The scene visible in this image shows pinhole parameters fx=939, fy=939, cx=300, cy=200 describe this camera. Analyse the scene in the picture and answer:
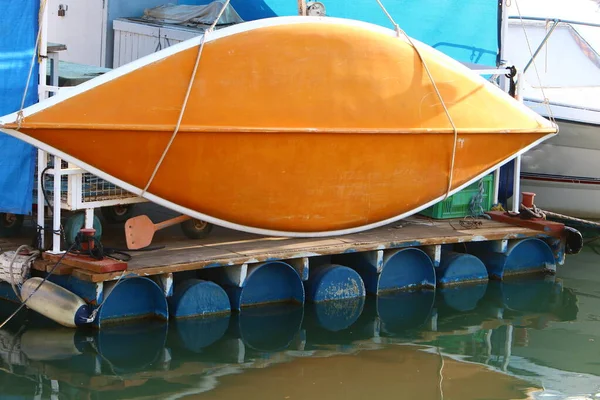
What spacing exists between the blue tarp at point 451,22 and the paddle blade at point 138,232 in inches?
161

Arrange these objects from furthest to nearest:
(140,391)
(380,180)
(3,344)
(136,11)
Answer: (136,11), (380,180), (3,344), (140,391)

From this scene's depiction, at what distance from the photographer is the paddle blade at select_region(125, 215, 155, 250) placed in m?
7.40

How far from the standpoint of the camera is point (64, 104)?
681 cm

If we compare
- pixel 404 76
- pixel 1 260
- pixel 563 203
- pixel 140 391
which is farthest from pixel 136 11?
pixel 140 391

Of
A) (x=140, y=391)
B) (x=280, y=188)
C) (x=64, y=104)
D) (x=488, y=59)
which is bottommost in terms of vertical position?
(x=140, y=391)

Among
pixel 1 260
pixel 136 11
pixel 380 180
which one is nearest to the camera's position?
pixel 1 260

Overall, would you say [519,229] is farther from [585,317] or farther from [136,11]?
[136,11]

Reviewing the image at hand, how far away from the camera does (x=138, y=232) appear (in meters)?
7.46

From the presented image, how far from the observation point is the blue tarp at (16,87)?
6859 millimetres

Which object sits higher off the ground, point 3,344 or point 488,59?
point 488,59

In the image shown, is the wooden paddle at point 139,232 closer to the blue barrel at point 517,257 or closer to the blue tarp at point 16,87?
the blue tarp at point 16,87

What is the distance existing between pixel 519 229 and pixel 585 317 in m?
1.34

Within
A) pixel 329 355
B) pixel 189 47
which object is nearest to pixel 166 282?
pixel 329 355

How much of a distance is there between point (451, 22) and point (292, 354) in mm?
5768
